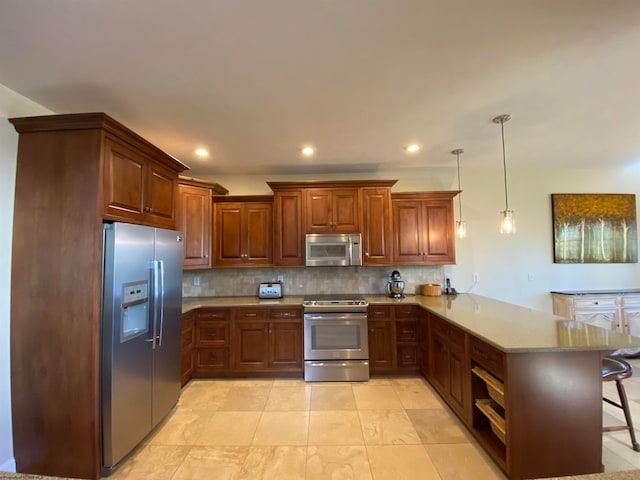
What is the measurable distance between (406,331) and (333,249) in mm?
1299

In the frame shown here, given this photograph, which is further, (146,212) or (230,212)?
(230,212)

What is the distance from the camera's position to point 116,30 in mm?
1463

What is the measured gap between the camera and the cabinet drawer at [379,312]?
3318 mm

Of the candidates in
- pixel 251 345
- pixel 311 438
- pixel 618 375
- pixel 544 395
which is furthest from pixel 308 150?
pixel 618 375

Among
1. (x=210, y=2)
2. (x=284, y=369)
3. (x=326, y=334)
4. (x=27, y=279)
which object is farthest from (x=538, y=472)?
(x=27, y=279)

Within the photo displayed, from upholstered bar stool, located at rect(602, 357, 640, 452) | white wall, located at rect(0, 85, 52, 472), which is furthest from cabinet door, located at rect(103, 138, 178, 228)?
upholstered bar stool, located at rect(602, 357, 640, 452)

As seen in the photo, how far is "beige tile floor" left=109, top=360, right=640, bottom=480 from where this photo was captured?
1873mm

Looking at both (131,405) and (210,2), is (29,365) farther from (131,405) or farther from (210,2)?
(210,2)

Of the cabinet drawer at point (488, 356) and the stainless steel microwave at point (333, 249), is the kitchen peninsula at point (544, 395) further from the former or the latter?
the stainless steel microwave at point (333, 249)

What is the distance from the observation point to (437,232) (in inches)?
146

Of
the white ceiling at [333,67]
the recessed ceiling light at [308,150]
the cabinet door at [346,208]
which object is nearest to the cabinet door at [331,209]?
the cabinet door at [346,208]

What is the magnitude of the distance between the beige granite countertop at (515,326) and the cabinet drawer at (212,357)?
0.52 meters

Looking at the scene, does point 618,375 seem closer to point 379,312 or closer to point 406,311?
point 406,311

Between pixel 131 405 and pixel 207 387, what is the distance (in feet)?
4.00
